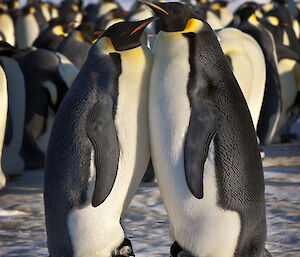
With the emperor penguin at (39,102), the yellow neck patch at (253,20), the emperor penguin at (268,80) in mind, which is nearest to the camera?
the emperor penguin at (39,102)

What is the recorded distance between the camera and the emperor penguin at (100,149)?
277 centimetres

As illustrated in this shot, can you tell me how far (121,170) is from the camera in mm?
2826

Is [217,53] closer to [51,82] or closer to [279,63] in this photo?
[51,82]

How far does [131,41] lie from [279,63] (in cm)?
425

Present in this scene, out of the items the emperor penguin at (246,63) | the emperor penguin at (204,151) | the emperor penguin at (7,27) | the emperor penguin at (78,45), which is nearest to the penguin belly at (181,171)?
the emperor penguin at (204,151)

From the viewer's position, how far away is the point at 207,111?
2.70 m

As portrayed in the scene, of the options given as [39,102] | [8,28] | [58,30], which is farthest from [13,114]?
[8,28]

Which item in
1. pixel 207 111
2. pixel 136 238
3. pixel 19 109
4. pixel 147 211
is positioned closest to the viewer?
pixel 207 111

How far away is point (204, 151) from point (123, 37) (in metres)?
0.60

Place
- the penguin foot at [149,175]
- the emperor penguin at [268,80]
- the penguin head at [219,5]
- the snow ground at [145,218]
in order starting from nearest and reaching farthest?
the snow ground at [145,218], the penguin foot at [149,175], the emperor penguin at [268,80], the penguin head at [219,5]

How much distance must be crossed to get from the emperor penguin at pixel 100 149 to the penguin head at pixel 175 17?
9 centimetres

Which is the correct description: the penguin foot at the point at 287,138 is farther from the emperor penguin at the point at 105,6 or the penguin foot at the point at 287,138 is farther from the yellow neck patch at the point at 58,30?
the emperor penguin at the point at 105,6

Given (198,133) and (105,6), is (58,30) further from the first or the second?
(105,6)

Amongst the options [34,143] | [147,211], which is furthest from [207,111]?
[34,143]
